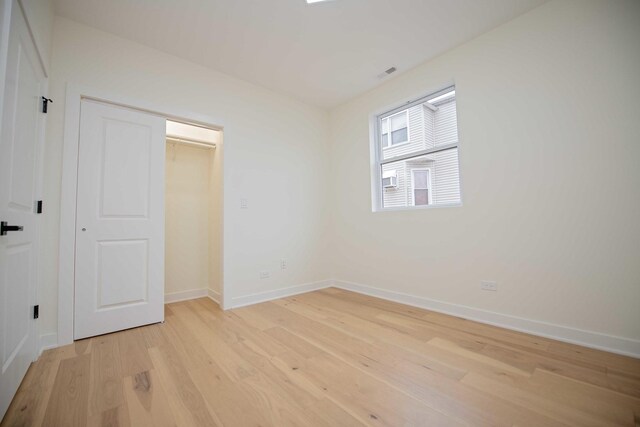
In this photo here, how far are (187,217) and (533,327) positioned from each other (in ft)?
13.0

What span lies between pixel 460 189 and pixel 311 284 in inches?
92.0

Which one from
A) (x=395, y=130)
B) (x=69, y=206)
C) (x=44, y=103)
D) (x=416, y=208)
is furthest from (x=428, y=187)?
(x=44, y=103)

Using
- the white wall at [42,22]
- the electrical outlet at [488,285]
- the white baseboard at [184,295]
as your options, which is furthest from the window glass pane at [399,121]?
the white baseboard at [184,295]

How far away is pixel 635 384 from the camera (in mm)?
1489

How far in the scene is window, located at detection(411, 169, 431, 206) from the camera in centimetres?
304

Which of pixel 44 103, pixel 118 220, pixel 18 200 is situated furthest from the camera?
pixel 118 220

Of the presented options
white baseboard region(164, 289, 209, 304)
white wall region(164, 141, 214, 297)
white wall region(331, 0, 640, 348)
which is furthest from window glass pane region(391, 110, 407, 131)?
white baseboard region(164, 289, 209, 304)

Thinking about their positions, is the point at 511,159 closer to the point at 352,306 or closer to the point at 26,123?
the point at 352,306

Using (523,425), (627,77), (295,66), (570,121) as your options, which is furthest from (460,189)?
(295,66)

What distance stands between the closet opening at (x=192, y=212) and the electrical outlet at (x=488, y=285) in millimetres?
2875

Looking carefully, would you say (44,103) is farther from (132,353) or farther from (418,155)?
(418,155)

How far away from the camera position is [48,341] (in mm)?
2049

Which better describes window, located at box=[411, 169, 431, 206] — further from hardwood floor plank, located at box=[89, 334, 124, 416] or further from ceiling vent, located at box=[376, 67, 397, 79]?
hardwood floor plank, located at box=[89, 334, 124, 416]

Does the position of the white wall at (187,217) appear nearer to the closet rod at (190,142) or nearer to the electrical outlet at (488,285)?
the closet rod at (190,142)
